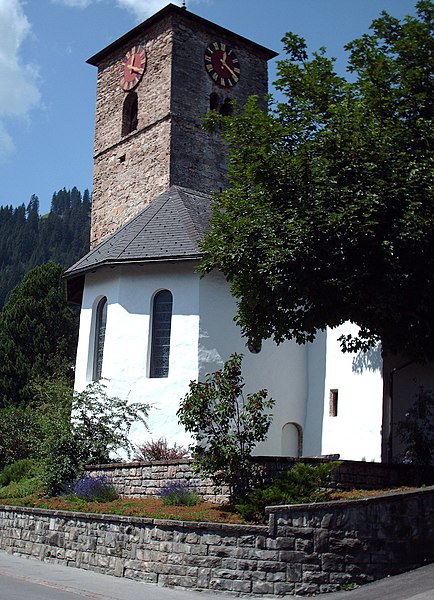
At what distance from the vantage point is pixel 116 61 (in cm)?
3656

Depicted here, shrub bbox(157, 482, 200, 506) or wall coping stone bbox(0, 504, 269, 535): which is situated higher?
shrub bbox(157, 482, 200, 506)

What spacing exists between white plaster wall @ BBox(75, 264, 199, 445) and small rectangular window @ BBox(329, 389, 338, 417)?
4.12 meters

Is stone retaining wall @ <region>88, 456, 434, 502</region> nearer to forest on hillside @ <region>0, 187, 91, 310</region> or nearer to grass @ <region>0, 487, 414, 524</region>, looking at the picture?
grass @ <region>0, 487, 414, 524</region>

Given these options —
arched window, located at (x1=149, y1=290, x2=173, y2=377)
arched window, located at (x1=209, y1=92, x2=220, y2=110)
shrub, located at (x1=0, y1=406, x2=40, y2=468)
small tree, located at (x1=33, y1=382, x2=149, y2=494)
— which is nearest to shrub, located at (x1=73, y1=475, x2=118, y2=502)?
small tree, located at (x1=33, y1=382, x2=149, y2=494)

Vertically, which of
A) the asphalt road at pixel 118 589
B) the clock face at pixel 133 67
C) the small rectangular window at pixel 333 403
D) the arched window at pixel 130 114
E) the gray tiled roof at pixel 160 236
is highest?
the clock face at pixel 133 67

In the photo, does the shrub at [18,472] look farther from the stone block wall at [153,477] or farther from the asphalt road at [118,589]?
the asphalt road at [118,589]

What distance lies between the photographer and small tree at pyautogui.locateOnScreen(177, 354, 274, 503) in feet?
46.0

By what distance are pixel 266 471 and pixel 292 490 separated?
4.32ft

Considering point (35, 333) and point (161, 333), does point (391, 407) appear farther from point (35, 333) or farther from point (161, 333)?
point (35, 333)

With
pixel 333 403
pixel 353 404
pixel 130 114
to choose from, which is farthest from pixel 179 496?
pixel 130 114

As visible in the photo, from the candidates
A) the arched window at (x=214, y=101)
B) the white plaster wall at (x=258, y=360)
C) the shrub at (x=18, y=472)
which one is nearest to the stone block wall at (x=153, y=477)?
the white plaster wall at (x=258, y=360)

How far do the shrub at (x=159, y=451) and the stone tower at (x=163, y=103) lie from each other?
12.4m

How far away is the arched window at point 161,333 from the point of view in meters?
22.7

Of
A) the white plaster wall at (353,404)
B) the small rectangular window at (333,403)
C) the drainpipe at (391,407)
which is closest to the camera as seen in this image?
the drainpipe at (391,407)
